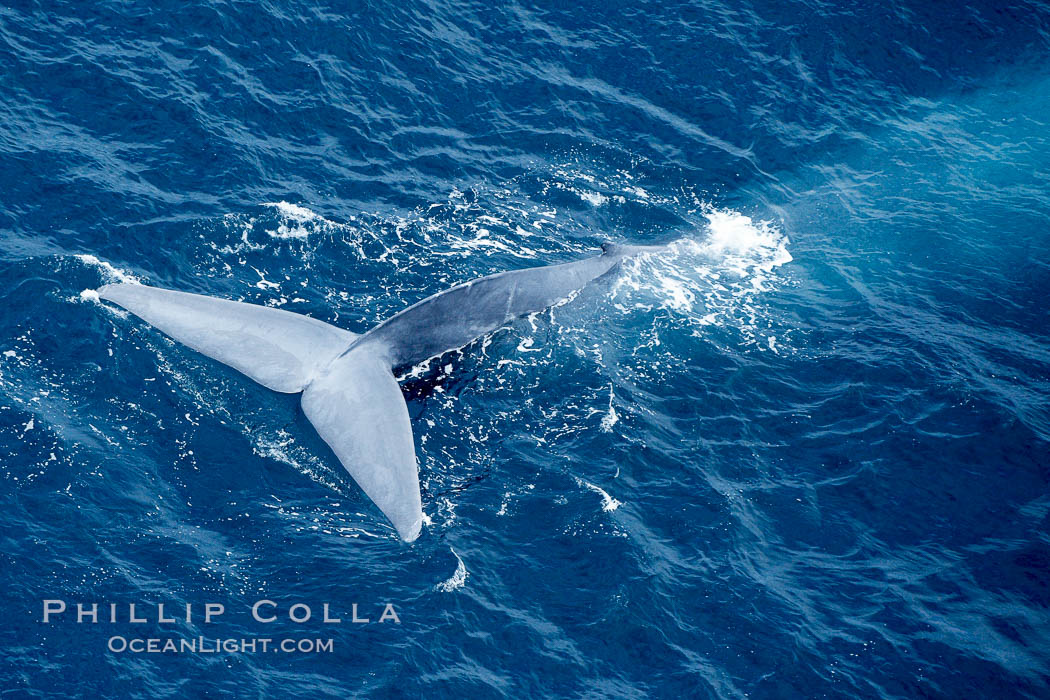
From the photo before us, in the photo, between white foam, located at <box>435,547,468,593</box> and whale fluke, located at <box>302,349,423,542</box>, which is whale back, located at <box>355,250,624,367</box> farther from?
white foam, located at <box>435,547,468,593</box>

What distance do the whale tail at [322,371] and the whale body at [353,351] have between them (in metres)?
0.03

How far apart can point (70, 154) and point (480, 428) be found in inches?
775

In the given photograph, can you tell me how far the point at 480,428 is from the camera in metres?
33.5

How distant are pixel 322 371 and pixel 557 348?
8722mm

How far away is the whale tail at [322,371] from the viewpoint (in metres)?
29.8

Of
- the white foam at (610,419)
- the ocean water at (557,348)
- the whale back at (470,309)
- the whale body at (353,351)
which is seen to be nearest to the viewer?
the ocean water at (557,348)

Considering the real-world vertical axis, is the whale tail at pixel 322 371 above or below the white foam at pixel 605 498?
above

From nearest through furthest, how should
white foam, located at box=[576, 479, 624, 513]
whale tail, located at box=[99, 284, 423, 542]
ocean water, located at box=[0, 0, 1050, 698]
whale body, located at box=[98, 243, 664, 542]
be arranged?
1. ocean water, located at box=[0, 0, 1050, 698]
2. whale tail, located at box=[99, 284, 423, 542]
3. whale body, located at box=[98, 243, 664, 542]
4. white foam, located at box=[576, 479, 624, 513]

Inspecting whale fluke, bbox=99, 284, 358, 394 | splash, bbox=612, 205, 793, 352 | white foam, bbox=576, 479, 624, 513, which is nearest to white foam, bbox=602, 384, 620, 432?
white foam, bbox=576, 479, 624, 513

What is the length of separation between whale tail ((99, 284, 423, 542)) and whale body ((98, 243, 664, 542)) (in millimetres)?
30

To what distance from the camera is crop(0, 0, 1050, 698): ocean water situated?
2833cm

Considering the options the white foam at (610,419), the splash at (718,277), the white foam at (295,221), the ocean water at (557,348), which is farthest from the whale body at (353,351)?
the splash at (718,277)

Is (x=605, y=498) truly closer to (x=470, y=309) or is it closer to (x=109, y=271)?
(x=470, y=309)

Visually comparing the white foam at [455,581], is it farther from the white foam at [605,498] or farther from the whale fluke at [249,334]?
the whale fluke at [249,334]
